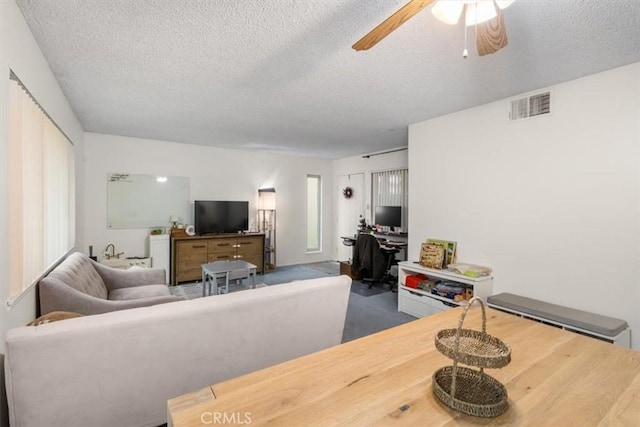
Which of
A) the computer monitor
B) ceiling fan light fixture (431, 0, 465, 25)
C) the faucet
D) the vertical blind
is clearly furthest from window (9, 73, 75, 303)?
the vertical blind

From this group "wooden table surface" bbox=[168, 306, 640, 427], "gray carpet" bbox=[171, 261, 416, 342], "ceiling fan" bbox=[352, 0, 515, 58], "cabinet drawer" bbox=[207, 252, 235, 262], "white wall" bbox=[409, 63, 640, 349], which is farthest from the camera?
"cabinet drawer" bbox=[207, 252, 235, 262]

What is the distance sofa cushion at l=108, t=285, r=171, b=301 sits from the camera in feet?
9.61

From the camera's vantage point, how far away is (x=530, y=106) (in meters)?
2.89

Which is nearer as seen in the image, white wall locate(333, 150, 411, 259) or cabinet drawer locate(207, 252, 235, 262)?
cabinet drawer locate(207, 252, 235, 262)

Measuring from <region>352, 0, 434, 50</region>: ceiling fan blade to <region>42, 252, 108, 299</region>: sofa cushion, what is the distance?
2553mm

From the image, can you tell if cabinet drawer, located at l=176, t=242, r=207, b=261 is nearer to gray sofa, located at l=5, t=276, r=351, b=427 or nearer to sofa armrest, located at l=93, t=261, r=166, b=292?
sofa armrest, located at l=93, t=261, r=166, b=292

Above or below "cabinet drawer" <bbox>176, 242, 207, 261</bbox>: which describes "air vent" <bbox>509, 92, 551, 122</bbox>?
→ above

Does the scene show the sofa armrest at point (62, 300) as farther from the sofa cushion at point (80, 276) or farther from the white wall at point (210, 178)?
the white wall at point (210, 178)

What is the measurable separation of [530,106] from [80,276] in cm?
437

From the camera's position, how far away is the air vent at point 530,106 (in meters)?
2.79

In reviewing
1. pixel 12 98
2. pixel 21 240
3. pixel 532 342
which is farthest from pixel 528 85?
pixel 21 240

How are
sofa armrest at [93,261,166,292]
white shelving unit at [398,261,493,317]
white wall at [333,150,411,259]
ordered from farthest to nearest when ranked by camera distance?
1. white wall at [333,150,411,259]
2. sofa armrest at [93,261,166,292]
3. white shelving unit at [398,261,493,317]

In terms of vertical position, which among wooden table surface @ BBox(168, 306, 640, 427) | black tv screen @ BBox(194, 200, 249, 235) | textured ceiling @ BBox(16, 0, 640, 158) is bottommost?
wooden table surface @ BBox(168, 306, 640, 427)

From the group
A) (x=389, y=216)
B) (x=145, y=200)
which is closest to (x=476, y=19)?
(x=389, y=216)
